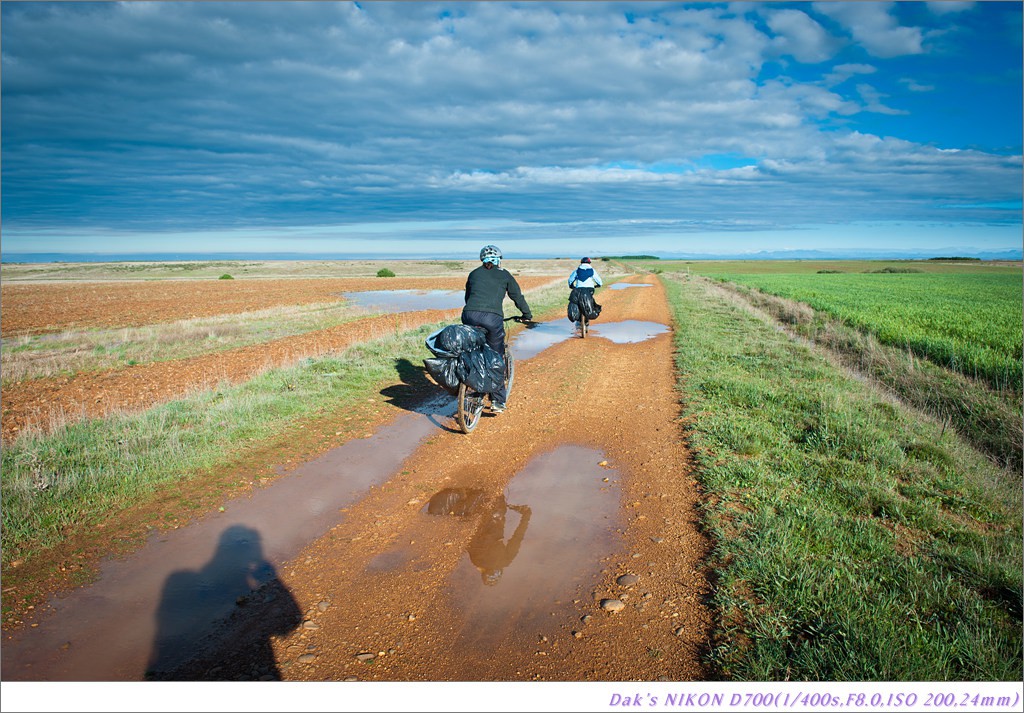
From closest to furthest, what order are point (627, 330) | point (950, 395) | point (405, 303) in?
point (950, 395), point (627, 330), point (405, 303)

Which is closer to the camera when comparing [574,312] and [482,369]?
[482,369]

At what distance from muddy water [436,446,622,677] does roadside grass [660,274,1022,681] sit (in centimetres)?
103

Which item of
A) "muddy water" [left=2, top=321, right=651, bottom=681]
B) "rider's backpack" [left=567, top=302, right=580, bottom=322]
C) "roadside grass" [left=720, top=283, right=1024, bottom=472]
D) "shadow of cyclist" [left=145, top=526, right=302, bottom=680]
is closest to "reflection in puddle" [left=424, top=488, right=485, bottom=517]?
"muddy water" [left=2, top=321, right=651, bottom=681]

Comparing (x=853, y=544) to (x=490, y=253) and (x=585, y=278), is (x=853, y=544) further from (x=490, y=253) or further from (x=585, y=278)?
(x=585, y=278)

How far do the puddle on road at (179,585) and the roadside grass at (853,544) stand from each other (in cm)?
346

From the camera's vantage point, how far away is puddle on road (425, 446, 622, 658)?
360 cm

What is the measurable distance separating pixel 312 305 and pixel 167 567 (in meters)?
30.2

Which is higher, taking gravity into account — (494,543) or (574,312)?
(574,312)

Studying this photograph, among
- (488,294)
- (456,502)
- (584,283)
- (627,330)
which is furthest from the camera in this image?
(627,330)

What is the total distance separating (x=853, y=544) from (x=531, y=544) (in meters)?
2.67

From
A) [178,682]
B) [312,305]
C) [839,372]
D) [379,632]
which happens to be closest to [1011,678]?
[379,632]

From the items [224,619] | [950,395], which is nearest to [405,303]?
[950,395]

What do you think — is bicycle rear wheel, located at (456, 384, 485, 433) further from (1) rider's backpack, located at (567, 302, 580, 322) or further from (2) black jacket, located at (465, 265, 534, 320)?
(1) rider's backpack, located at (567, 302, 580, 322)

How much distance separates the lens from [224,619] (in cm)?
358
